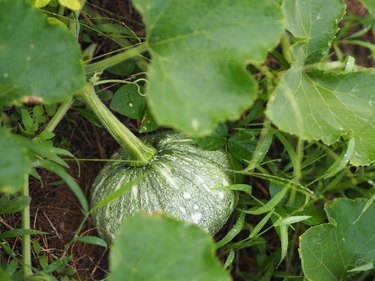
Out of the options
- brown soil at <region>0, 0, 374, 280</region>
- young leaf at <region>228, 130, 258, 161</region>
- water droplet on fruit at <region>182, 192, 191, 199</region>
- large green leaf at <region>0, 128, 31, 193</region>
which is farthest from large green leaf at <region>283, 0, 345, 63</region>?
large green leaf at <region>0, 128, 31, 193</region>

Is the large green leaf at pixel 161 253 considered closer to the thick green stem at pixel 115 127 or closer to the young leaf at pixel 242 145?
the thick green stem at pixel 115 127

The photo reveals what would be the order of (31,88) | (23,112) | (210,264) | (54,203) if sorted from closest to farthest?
(210,264) < (31,88) < (23,112) < (54,203)

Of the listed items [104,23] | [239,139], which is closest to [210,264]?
[239,139]

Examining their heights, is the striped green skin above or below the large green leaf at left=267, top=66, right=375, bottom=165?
below

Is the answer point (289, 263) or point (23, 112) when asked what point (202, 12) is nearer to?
point (23, 112)

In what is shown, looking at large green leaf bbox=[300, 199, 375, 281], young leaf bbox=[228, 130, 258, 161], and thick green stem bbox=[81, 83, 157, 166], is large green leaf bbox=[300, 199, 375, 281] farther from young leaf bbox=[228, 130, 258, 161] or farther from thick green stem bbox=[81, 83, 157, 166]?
thick green stem bbox=[81, 83, 157, 166]

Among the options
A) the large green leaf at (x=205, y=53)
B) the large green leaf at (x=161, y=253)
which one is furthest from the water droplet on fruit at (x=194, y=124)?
the large green leaf at (x=161, y=253)
